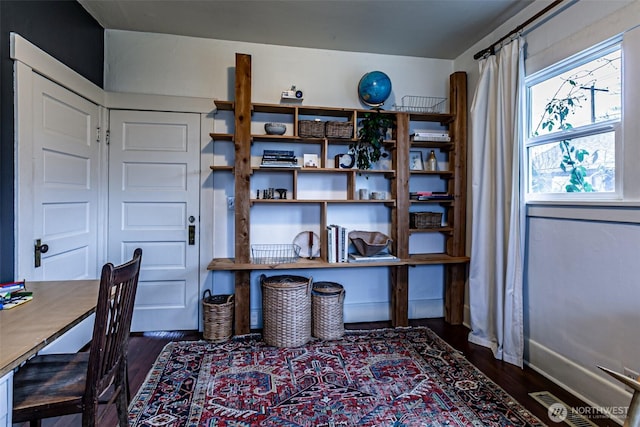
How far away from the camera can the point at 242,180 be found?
2729mm

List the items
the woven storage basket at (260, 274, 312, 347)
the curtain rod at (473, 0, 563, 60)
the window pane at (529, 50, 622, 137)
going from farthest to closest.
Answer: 1. the woven storage basket at (260, 274, 312, 347)
2. the curtain rod at (473, 0, 563, 60)
3. the window pane at (529, 50, 622, 137)

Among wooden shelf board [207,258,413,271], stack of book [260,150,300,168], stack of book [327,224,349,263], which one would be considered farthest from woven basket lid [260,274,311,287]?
stack of book [260,150,300,168]

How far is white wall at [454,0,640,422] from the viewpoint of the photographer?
172 centimetres

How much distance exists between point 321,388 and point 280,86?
2555 millimetres

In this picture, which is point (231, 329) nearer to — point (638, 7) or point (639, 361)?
point (639, 361)

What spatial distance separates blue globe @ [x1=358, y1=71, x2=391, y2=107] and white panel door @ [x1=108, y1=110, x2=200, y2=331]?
5.16ft

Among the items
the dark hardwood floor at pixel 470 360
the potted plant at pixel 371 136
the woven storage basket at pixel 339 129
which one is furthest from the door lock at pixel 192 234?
the potted plant at pixel 371 136

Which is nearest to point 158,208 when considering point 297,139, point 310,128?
point 297,139

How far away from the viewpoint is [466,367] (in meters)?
2.28

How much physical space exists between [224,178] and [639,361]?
10.1 feet

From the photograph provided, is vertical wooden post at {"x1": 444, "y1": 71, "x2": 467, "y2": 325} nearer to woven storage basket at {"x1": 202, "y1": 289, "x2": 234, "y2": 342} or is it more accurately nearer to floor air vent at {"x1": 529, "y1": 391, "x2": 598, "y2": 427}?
floor air vent at {"x1": 529, "y1": 391, "x2": 598, "y2": 427}

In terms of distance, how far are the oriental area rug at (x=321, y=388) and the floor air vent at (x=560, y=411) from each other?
16cm

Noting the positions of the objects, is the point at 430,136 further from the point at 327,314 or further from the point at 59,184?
the point at 59,184

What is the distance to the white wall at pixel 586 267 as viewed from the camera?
1.72 m
